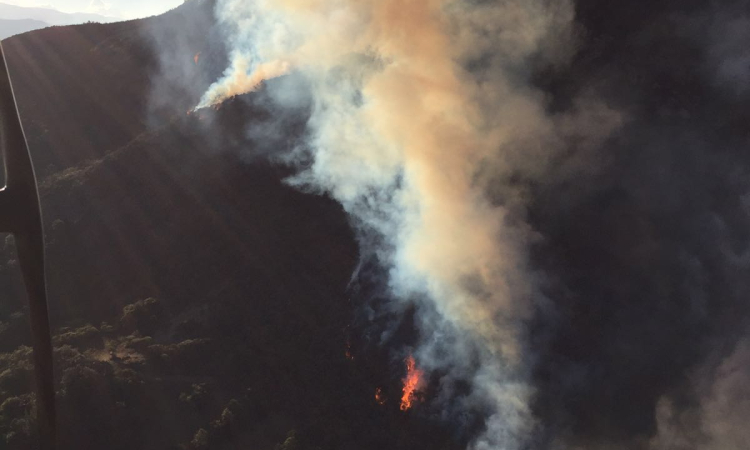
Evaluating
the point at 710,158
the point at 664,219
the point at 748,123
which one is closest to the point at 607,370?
the point at 664,219

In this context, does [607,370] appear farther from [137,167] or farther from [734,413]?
[137,167]

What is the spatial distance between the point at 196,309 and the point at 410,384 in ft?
45.6

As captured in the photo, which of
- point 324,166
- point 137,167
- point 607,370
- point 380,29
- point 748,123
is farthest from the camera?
point 137,167

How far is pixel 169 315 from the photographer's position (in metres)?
30.6

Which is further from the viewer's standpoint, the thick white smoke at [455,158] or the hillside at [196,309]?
the thick white smoke at [455,158]

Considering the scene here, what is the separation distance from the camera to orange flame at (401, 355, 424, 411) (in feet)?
87.2

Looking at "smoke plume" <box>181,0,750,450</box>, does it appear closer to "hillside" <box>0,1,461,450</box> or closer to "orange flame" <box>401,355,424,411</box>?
"orange flame" <box>401,355,424,411</box>

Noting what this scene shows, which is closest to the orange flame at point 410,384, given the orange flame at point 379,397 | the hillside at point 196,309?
the hillside at point 196,309

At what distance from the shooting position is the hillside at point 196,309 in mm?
23797

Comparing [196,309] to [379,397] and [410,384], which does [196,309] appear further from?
[410,384]

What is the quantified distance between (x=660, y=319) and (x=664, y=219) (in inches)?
→ 235

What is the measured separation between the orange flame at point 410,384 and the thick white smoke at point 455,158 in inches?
28.3

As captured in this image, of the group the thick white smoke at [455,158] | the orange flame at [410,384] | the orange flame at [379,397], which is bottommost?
the orange flame at [379,397]

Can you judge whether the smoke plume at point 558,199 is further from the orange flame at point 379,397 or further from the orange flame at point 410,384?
the orange flame at point 379,397
